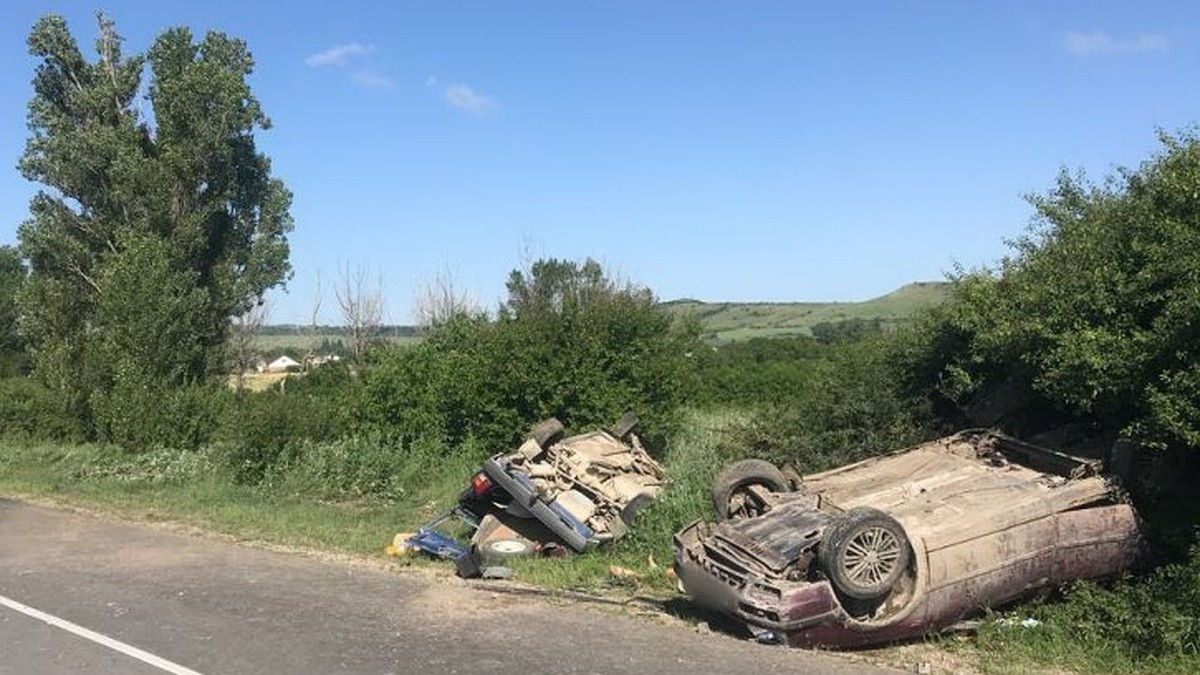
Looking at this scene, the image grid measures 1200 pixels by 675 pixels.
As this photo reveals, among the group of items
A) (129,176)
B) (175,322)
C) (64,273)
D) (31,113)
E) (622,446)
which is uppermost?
(31,113)

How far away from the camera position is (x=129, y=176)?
30.1 m

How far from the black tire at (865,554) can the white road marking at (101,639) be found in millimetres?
4380

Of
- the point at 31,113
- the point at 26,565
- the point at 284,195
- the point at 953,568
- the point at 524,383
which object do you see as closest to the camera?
the point at 953,568

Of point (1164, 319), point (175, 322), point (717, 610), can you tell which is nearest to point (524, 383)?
point (717, 610)

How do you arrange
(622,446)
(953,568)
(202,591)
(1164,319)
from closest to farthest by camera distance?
(953,568), (1164,319), (202,591), (622,446)

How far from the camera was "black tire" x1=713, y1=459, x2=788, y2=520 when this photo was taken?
8852 mm

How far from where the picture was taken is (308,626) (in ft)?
25.7

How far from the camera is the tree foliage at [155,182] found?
98.5 ft

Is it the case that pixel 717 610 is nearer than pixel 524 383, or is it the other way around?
pixel 717 610

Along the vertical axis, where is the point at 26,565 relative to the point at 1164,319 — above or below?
below

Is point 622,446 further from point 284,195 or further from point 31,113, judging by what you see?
point 31,113

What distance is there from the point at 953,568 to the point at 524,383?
30.6 ft

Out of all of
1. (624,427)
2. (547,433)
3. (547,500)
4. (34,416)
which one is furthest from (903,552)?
(34,416)

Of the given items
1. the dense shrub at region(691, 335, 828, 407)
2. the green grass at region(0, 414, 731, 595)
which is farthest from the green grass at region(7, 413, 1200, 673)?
the dense shrub at region(691, 335, 828, 407)
